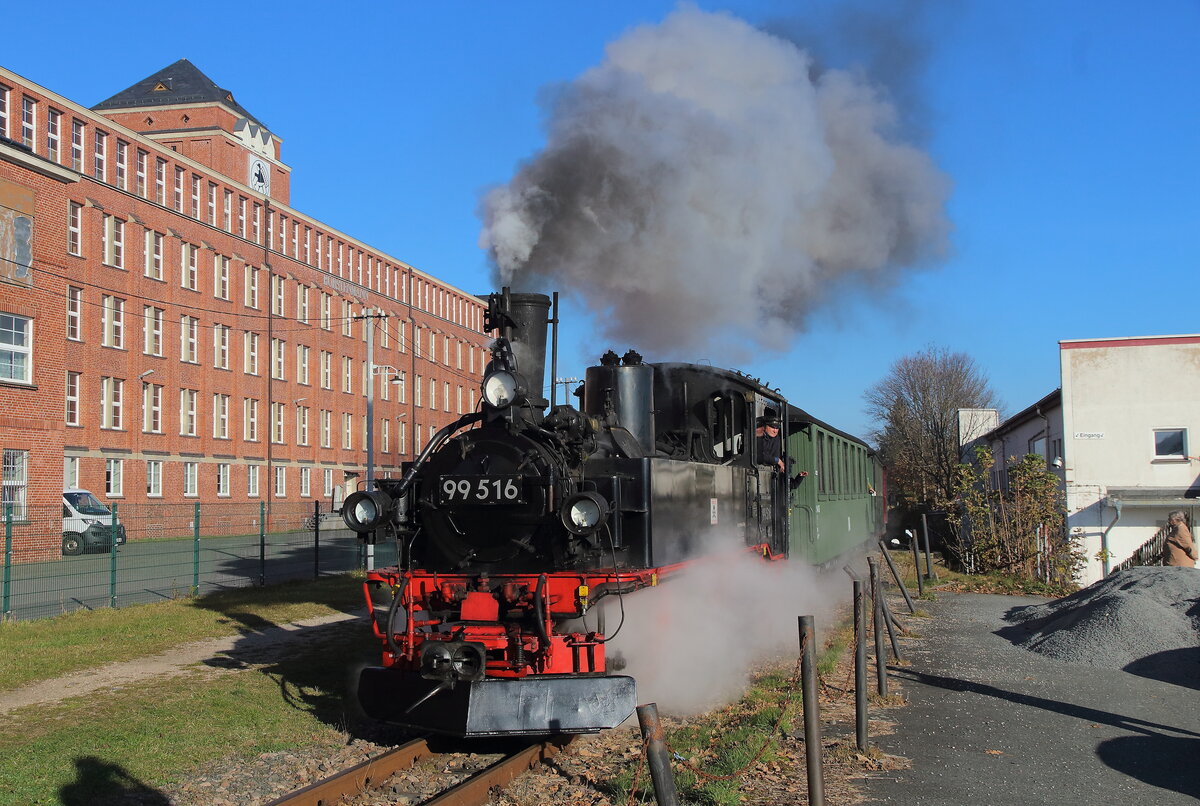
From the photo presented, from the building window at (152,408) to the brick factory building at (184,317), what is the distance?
7cm

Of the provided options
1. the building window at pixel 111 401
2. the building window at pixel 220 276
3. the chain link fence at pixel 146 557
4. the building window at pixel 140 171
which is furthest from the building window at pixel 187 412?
the chain link fence at pixel 146 557

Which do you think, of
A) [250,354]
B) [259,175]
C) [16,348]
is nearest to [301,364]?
[250,354]

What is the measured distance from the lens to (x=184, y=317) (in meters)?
36.4

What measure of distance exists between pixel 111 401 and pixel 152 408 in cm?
204

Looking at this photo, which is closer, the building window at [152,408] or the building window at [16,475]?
the building window at [16,475]

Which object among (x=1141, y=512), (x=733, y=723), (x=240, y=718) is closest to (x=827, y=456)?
(x=1141, y=512)

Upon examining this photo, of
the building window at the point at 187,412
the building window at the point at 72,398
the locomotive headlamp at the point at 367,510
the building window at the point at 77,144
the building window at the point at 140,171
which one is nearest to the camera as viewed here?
the locomotive headlamp at the point at 367,510

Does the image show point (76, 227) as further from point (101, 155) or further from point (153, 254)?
point (153, 254)

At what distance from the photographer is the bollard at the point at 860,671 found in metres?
6.60

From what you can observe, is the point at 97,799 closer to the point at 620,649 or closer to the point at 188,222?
the point at 620,649

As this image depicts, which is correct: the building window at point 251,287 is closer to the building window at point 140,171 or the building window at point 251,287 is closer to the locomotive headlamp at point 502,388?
the building window at point 140,171

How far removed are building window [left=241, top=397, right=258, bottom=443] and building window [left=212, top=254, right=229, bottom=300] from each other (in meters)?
4.33

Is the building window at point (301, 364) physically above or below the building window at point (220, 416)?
above

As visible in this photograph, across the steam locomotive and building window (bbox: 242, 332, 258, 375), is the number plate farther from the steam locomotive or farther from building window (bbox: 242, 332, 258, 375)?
building window (bbox: 242, 332, 258, 375)
